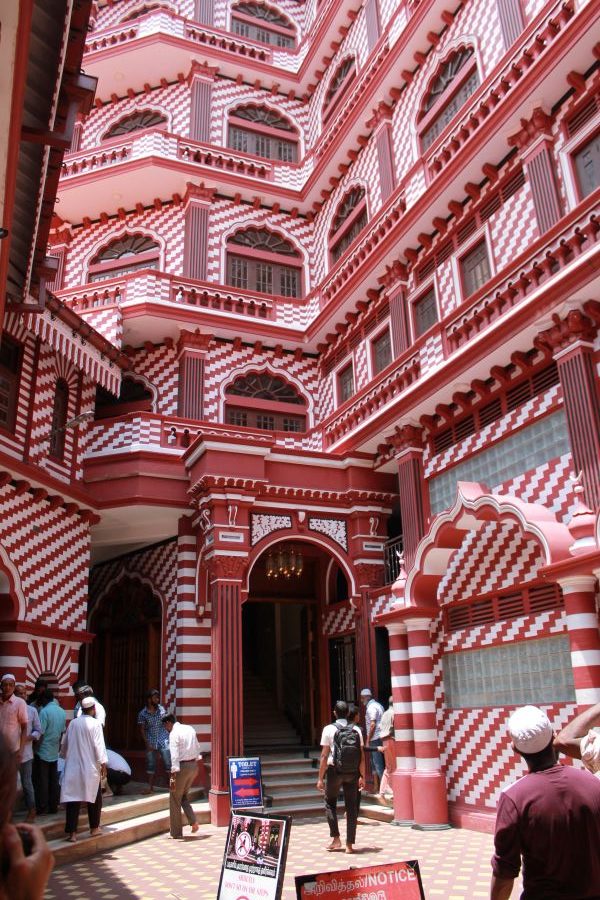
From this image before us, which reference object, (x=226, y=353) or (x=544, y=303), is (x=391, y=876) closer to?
(x=544, y=303)

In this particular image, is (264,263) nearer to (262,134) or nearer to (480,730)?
(262,134)

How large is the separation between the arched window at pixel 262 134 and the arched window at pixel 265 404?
6.60 m

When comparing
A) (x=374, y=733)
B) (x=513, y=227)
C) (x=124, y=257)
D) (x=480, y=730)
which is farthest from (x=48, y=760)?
(x=124, y=257)

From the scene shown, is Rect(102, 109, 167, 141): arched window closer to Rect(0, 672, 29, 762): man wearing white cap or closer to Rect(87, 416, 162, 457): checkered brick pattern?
Rect(87, 416, 162, 457): checkered brick pattern

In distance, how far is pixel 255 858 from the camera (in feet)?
16.7

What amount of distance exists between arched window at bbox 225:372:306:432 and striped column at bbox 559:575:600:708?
376 inches

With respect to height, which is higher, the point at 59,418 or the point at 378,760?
the point at 59,418

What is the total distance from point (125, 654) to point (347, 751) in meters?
8.63

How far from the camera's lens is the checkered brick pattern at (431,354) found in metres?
11.8

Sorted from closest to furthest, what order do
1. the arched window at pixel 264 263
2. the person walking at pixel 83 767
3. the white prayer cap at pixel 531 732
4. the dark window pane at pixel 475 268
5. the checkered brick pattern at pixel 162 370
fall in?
the white prayer cap at pixel 531 732, the person walking at pixel 83 767, the dark window pane at pixel 475 268, the checkered brick pattern at pixel 162 370, the arched window at pixel 264 263

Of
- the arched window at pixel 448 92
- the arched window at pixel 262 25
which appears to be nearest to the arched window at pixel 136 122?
the arched window at pixel 262 25

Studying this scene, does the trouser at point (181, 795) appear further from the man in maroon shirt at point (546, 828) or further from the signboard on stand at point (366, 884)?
the man in maroon shirt at point (546, 828)

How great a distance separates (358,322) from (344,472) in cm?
372

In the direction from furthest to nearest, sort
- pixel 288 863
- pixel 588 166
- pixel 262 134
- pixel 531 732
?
1. pixel 262 134
2. pixel 588 166
3. pixel 288 863
4. pixel 531 732
